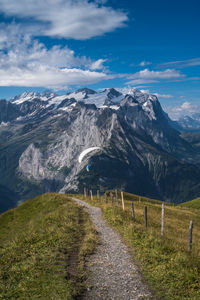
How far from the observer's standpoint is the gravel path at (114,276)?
43.1 ft

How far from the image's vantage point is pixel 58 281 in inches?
564

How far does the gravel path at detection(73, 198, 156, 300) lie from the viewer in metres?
13.1

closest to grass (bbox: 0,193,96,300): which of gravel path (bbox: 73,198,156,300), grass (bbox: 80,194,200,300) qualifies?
gravel path (bbox: 73,198,156,300)

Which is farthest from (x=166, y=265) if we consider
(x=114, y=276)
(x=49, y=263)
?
(x=49, y=263)

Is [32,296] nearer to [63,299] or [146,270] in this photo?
[63,299]

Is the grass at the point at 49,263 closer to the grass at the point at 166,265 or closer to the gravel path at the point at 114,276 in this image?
the gravel path at the point at 114,276

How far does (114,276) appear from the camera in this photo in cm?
1531

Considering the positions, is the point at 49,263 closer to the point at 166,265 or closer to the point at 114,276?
the point at 114,276

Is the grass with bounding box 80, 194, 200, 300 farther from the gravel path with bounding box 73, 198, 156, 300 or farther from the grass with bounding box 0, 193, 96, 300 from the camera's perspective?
the grass with bounding box 0, 193, 96, 300

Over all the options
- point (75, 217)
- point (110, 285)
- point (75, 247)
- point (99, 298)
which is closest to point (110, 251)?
point (75, 247)

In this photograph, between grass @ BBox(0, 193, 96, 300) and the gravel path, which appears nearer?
the gravel path

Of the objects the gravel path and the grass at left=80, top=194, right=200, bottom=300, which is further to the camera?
the grass at left=80, top=194, right=200, bottom=300

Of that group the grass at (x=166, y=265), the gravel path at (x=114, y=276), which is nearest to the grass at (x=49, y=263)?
the gravel path at (x=114, y=276)

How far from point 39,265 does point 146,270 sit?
7469mm
